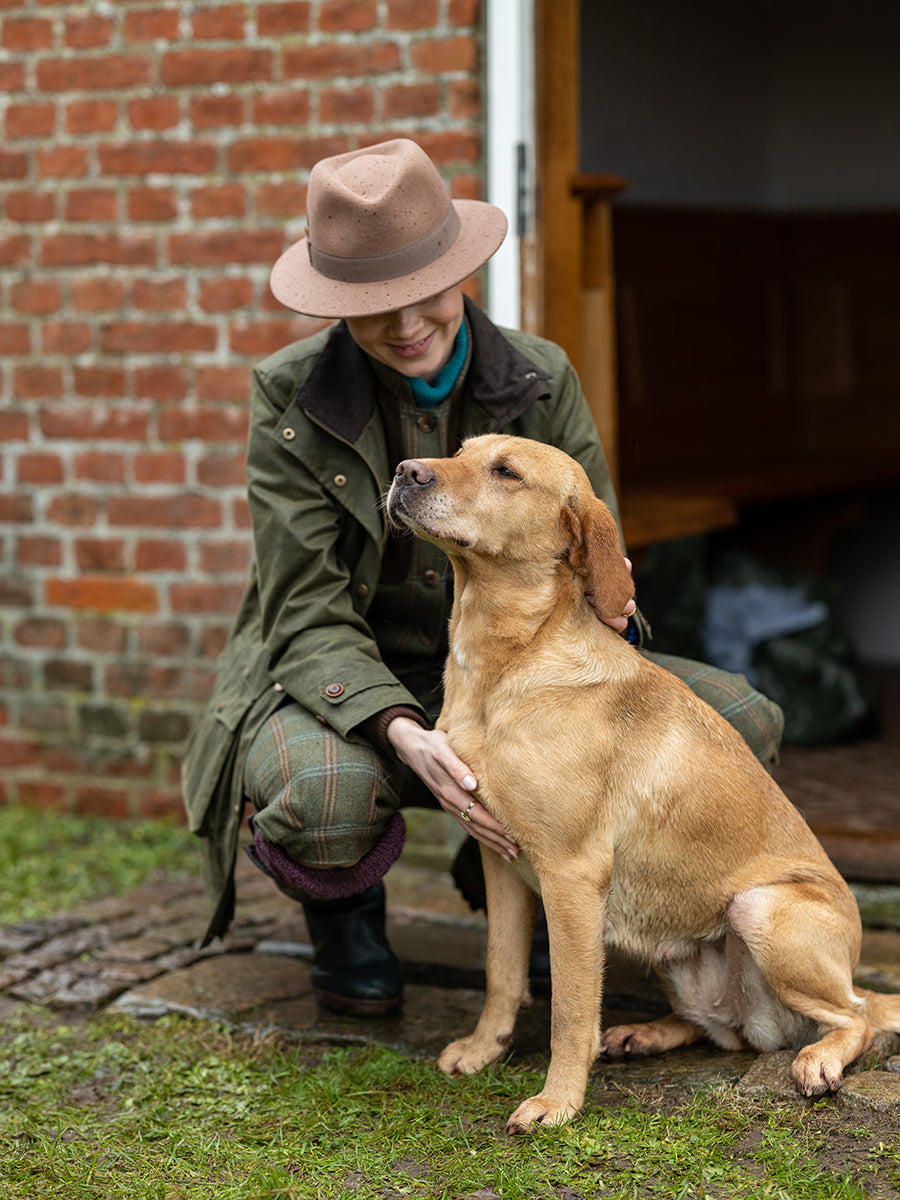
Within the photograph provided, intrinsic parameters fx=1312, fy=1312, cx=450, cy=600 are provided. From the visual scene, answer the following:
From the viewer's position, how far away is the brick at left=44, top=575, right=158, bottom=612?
16.0 ft

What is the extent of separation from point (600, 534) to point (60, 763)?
3.17m

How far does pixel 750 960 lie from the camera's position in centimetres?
276

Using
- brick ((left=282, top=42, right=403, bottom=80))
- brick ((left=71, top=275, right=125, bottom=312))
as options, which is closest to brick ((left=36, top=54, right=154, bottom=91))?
brick ((left=282, top=42, right=403, bottom=80))

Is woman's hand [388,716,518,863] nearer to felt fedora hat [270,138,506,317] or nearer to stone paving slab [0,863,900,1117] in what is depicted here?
stone paving slab [0,863,900,1117]

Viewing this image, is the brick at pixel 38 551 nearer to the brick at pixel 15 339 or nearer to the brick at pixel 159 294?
the brick at pixel 15 339

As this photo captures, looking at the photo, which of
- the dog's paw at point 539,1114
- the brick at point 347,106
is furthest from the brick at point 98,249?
the dog's paw at point 539,1114

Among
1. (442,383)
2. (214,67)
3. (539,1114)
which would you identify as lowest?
(539,1114)

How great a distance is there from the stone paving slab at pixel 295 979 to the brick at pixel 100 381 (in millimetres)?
1793

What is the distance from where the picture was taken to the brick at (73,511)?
4910 mm

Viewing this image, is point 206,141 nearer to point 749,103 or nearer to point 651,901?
point 651,901

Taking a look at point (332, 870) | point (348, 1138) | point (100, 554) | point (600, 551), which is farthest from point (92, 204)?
point (348, 1138)

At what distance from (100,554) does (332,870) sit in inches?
89.4

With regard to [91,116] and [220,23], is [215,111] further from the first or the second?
[91,116]

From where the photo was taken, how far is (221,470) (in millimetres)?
4703
